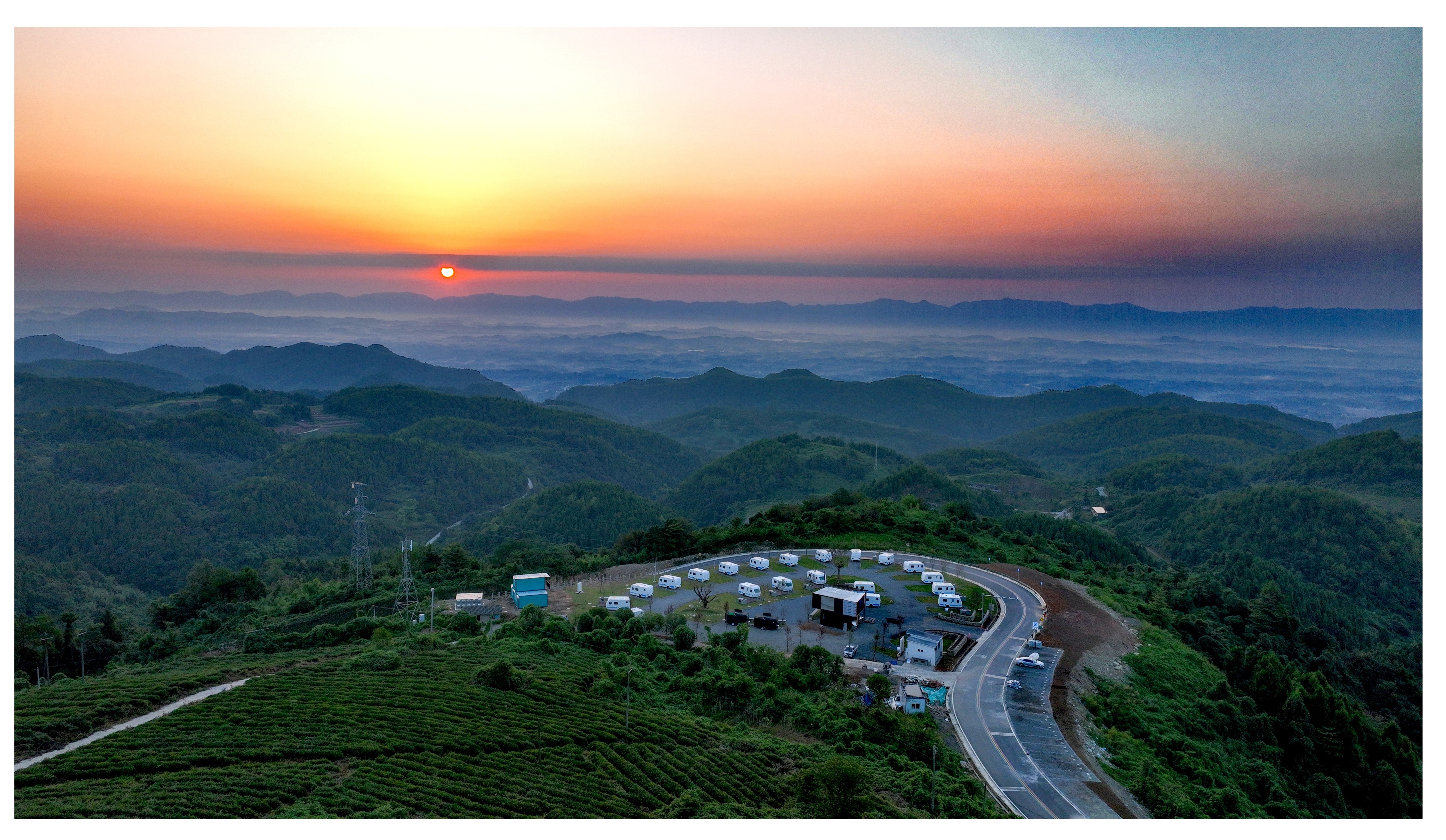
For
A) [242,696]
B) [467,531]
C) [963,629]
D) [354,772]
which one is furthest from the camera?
[467,531]

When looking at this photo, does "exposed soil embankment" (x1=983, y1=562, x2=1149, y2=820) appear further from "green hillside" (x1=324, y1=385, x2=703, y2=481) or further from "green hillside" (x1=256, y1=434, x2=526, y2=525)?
"green hillside" (x1=324, y1=385, x2=703, y2=481)

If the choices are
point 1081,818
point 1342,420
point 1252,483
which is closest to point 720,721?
point 1081,818

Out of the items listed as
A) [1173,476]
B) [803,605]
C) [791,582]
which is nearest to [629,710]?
[803,605]

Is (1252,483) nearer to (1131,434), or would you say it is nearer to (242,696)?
(1131,434)

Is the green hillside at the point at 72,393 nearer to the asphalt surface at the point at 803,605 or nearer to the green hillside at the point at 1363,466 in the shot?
the asphalt surface at the point at 803,605

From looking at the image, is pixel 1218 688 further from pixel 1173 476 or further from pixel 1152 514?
pixel 1173 476

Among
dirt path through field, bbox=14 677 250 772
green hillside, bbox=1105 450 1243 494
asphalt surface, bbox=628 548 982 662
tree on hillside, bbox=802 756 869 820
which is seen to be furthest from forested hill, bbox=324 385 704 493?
tree on hillside, bbox=802 756 869 820
